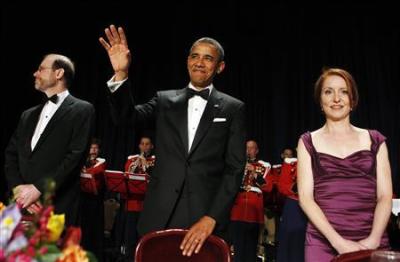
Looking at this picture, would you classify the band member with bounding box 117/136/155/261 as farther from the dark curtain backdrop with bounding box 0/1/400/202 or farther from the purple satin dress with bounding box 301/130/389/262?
the purple satin dress with bounding box 301/130/389/262

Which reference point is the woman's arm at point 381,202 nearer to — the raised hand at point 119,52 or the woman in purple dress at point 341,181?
the woman in purple dress at point 341,181

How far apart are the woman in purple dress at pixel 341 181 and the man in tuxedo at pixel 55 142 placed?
141cm

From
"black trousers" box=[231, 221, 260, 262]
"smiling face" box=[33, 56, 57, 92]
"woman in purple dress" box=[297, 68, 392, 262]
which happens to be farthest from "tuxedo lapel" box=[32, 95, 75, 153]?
"black trousers" box=[231, 221, 260, 262]

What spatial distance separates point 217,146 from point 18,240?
5.43 feet

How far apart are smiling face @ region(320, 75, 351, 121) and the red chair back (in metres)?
0.92

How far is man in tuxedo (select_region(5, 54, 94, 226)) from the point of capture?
132 inches

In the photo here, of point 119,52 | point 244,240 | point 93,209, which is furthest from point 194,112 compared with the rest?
point 244,240

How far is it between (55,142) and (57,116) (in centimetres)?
16

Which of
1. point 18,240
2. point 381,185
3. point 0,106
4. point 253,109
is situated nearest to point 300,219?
point 381,185

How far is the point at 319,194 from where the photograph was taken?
2549 millimetres

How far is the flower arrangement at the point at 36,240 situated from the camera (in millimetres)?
1033

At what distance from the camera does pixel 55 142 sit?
3.39m

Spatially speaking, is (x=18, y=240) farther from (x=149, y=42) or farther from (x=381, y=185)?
(x=149, y=42)

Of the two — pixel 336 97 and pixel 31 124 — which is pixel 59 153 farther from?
pixel 336 97
